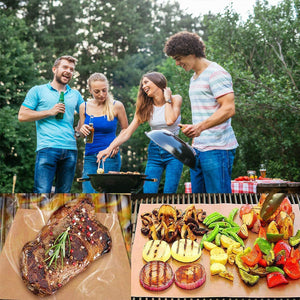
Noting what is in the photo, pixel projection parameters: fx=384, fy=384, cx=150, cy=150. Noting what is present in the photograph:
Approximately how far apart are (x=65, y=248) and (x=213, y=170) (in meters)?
0.78

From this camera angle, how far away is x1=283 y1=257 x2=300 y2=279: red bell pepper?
100 centimetres

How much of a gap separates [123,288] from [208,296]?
226 millimetres

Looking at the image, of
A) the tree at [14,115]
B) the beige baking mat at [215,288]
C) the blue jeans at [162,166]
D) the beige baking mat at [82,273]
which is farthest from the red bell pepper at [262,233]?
the tree at [14,115]

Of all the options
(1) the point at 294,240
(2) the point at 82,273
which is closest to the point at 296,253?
(1) the point at 294,240

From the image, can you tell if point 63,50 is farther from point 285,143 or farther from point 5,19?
point 285,143

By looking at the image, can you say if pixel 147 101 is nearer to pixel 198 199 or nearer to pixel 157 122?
pixel 157 122

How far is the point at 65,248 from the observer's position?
109cm

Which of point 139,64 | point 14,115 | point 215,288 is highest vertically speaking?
point 139,64

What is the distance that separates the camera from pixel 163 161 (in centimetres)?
203

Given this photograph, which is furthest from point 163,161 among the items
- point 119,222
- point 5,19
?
point 5,19

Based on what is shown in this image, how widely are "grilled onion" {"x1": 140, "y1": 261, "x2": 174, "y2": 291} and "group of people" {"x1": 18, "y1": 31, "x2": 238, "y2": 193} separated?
65cm

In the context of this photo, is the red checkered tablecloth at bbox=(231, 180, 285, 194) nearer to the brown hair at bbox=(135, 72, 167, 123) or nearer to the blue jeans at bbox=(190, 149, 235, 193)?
the brown hair at bbox=(135, 72, 167, 123)

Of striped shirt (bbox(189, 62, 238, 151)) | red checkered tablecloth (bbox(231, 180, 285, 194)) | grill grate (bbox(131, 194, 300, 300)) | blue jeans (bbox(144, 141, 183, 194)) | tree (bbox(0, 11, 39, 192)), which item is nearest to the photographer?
grill grate (bbox(131, 194, 300, 300))

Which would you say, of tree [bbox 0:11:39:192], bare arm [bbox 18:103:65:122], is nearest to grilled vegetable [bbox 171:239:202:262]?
bare arm [bbox 18:103:65:122]
